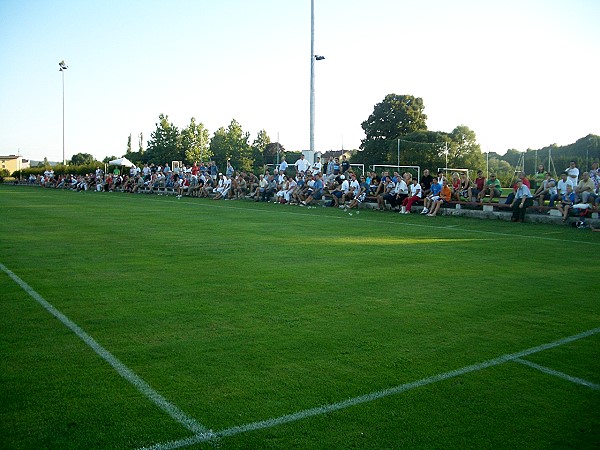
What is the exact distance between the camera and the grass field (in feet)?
10.9

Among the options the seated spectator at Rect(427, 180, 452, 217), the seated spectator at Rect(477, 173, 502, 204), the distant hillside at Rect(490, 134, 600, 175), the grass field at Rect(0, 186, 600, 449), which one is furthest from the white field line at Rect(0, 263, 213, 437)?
the distant hillside at Rect(490, 134, 600, 175)

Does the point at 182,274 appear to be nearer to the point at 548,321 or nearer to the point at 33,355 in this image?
the point at 33,355

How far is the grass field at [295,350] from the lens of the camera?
3336 mm

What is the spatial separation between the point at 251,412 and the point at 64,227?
1145 cm

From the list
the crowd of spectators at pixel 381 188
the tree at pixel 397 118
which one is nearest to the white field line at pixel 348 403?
the crowd of spectators at pixel 381 188

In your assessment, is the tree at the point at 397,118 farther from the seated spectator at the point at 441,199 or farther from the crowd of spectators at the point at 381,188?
the seated spectator at the point at 441,199

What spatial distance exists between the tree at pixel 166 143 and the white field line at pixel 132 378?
63.3 meters

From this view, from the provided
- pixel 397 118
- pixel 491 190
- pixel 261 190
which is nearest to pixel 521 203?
pixel 491 190

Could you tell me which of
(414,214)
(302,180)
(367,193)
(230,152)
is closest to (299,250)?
(414,214)

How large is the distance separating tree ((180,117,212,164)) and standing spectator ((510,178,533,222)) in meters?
53.6

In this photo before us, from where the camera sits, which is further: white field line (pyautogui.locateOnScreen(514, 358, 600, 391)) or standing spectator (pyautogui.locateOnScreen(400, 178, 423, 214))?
standing spectator (pyautogui.locateOnScreen(400, 178, 423, 214))

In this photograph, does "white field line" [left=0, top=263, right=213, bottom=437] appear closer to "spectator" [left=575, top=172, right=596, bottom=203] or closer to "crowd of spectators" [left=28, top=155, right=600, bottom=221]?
"crowd of spectators" [left=28, top=155, right=600, bottom=221]

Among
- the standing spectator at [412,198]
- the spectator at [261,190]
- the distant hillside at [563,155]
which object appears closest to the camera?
the standing spectator at [412,198]

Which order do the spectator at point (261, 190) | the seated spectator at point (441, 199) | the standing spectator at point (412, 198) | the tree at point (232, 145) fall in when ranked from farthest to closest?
the tree at point (232, 145) < the spectator at point (261, 190) < the standing spectator at point (412, 198) < the seated spectator at point (441, 199)
